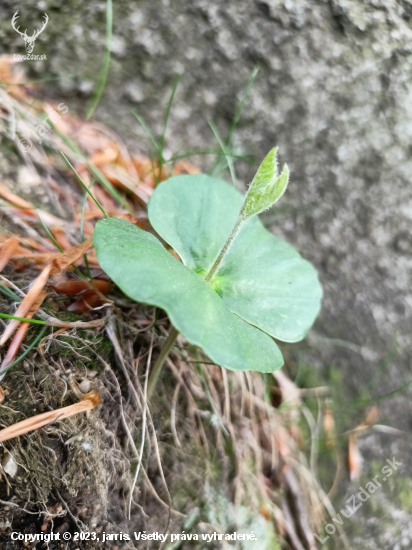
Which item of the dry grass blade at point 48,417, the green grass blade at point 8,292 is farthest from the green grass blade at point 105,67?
the dry grass blade at point 48,417

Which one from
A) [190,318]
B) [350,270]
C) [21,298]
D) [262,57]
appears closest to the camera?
[190,318]

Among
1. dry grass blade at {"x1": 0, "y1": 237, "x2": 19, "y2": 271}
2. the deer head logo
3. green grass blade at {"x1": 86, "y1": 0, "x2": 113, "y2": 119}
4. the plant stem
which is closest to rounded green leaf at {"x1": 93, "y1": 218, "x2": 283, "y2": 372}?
the plant stem

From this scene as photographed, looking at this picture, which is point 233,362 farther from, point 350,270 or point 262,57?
point 262,57

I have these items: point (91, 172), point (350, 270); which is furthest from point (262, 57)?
point (350, 270)

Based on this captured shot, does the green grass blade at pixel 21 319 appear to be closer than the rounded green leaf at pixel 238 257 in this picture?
Yes

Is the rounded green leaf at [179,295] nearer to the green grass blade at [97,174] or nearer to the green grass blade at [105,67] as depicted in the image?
the green grass blade at [97,174]

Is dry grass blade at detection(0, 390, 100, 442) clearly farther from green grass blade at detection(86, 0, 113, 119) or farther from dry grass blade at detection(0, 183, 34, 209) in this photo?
green grass blade at detection(86, 0, 113, 119)

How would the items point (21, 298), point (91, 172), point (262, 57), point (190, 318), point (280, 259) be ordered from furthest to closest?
1. point (262, 57)
2. point (91, 172)
3. point (280, 259)
4. point (21, 298)
5. point (190, 318)
